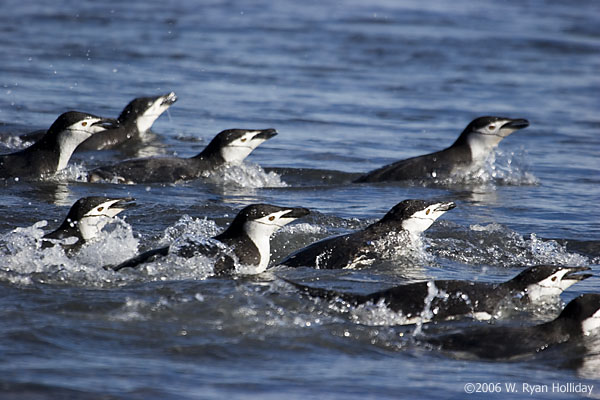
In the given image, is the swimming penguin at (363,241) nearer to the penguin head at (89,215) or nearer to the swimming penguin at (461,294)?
the swimming penguin at (461,294)

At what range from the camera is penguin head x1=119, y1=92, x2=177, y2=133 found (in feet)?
46.6

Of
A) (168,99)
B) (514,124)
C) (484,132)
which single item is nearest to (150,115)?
(168,99)

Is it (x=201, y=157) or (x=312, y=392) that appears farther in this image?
(x=201, y=157)

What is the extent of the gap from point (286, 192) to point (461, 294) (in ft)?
15.0

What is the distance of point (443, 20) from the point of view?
2748 centimetres

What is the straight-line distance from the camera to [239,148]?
39.5 feet

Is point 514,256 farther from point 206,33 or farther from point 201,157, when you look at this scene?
point 206,33

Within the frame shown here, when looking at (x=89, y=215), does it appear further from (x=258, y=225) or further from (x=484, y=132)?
(x=484, y=132)

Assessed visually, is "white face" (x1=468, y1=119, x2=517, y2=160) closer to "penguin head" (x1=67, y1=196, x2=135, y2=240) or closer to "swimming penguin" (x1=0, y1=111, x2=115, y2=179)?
"swimming penguin" (x1=0, y1=111, x2=115, y2=179)

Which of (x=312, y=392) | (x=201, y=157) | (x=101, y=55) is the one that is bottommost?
(x=312, y=392)

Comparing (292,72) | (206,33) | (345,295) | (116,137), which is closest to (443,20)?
(206,33)

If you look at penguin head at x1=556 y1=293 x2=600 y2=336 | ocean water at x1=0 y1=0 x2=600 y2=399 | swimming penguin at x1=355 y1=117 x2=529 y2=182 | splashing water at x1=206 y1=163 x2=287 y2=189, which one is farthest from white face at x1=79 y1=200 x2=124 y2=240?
swimming penguin at x1=355 y1=117 x2=529 y2=182

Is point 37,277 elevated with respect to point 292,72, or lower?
lower

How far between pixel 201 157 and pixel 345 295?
18.4ft
